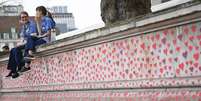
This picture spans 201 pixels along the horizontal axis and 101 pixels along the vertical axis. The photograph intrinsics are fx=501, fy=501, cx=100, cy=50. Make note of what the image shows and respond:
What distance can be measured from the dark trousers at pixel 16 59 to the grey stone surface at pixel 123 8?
3.81m

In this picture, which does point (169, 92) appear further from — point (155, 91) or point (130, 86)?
point (130, 86)

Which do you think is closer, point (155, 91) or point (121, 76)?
point (155, 91)

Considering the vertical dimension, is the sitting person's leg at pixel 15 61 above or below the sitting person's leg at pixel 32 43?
below

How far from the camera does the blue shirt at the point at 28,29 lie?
1163 centimetres

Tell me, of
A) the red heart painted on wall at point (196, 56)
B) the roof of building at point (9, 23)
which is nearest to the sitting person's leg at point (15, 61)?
the red heart painted on wall at point (196, 56)

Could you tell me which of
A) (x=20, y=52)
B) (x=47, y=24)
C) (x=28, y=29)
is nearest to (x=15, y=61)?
(x=20, y=52)

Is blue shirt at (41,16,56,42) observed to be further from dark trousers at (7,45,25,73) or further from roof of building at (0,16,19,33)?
roof of building at (0,16,19,33)

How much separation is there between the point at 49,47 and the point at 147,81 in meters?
3.72

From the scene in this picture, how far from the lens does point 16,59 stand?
40.0 ft

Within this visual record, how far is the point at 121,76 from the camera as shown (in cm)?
773

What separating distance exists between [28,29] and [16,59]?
2.86 ft

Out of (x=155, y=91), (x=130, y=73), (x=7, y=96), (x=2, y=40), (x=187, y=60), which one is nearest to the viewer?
(x=187, y=60)

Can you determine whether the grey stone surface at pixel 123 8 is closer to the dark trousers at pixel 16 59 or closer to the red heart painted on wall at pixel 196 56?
the red heart painted on wall at pixel 196 56

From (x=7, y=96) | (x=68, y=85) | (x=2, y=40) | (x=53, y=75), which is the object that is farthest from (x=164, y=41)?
(x=2, y=40)
